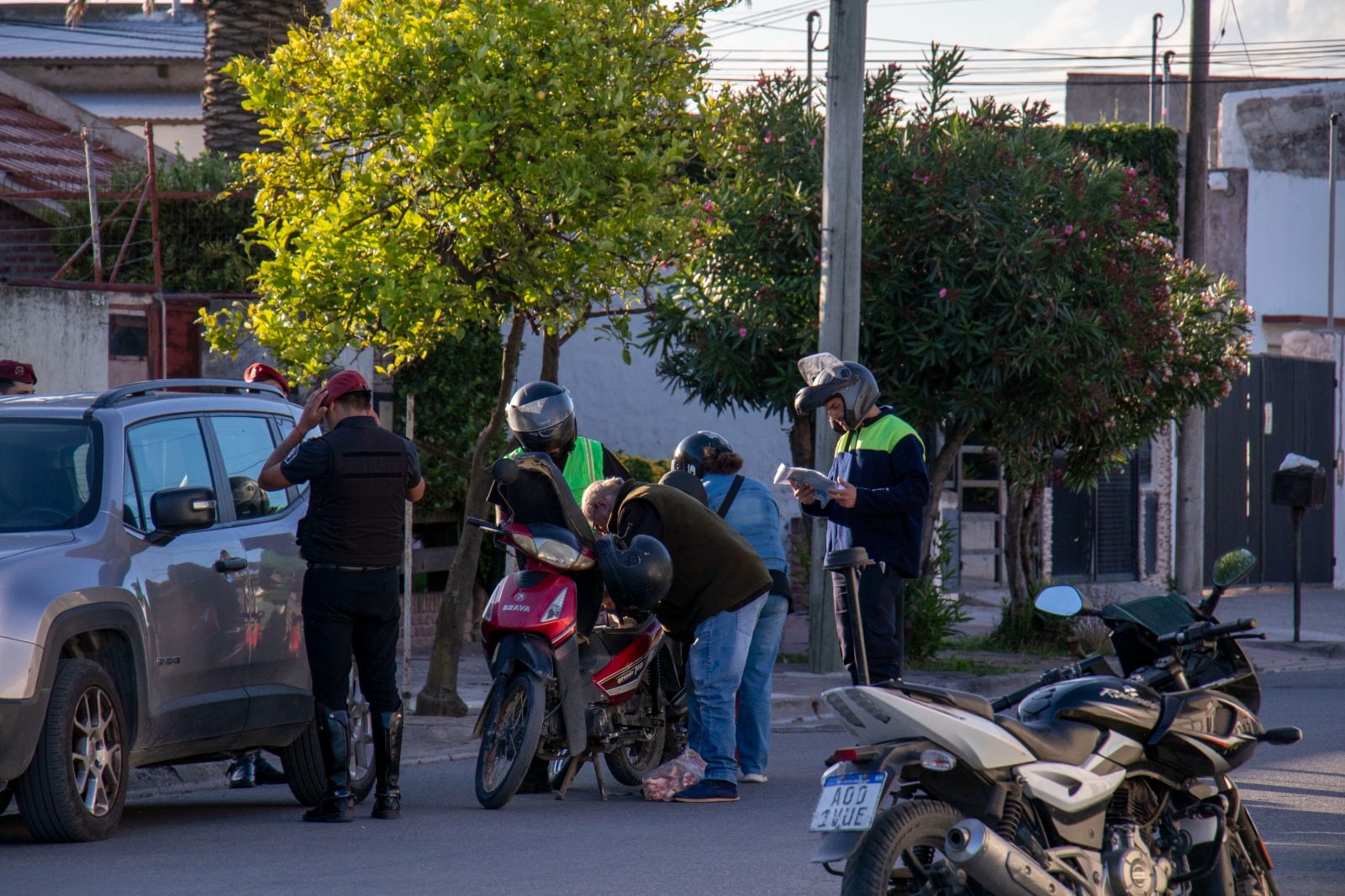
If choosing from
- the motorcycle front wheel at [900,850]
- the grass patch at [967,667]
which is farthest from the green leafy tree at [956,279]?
the motorcycle front wheel at [900,850]

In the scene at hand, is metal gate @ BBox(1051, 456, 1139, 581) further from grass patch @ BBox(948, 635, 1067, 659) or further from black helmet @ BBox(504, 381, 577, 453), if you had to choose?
black helmet @ BBox(504, 381, 577, 453)

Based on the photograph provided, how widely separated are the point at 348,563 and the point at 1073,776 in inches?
139

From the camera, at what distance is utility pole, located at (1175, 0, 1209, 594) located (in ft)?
68.4

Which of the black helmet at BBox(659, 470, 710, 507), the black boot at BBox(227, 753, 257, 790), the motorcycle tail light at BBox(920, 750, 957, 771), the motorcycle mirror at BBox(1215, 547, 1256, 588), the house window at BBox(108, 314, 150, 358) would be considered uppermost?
the house window at BBox(108, 314, 150, 358)

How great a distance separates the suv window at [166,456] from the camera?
24.5 feet

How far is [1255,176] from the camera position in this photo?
25609mm

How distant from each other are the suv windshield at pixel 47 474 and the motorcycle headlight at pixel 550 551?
6.00 feet

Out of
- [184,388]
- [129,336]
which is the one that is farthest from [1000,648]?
[184,388]

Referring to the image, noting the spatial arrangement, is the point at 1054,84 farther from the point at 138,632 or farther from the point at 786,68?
the point at 138,632

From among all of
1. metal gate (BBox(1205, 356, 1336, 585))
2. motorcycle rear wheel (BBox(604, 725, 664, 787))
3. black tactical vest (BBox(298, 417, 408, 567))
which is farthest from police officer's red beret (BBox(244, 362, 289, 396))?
metal gate (BBox(1205, 356, 1336, 585))

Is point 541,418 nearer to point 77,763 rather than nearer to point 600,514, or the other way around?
point 600,514

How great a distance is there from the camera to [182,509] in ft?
23.0

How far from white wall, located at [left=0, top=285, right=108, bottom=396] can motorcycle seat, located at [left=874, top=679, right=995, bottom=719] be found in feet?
30.9

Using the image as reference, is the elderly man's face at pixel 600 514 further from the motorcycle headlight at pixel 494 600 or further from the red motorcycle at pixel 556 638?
the motorcycle headlight at pixel 494 600
